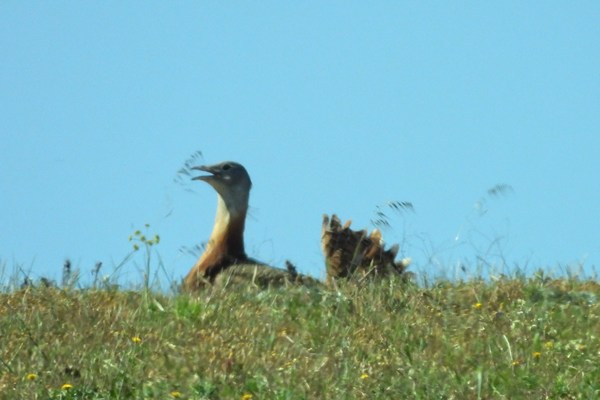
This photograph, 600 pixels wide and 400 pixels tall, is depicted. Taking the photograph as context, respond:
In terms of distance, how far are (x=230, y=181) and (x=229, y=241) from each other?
0.74 m

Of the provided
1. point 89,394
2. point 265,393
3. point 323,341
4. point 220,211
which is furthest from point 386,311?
point 220,211

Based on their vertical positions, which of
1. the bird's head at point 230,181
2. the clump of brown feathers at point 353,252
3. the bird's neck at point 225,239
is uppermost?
the bird's head at point 230,181

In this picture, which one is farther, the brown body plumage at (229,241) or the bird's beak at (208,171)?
the bird's beak at (208,171)

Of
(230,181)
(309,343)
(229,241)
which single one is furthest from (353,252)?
(309,343)

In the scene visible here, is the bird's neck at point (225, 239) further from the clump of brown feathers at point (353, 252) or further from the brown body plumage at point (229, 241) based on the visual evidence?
the clump of brown feathers at point (353, 252)

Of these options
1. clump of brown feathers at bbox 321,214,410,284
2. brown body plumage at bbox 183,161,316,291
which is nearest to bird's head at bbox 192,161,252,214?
brown body plumage at bbox 183,161,316,291

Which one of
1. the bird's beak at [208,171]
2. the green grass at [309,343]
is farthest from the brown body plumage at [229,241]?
the green grass at [309,343]

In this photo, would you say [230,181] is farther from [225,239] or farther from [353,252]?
[353,252]

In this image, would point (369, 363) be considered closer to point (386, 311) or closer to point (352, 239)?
point (386, 311)

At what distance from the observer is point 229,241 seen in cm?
1262

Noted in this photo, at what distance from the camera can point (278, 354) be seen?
7.76 meters

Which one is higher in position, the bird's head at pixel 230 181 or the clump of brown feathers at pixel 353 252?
the bird's head at pixel 230 181

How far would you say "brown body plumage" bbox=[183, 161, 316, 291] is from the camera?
453 inches

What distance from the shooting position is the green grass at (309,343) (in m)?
7.10
